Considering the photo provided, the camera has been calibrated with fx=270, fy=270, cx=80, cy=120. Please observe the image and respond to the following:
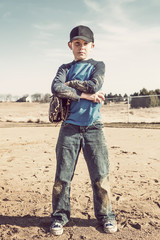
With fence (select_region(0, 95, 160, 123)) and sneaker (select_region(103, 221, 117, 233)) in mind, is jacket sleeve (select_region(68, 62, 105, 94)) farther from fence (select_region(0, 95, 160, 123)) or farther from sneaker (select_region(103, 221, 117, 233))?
fence (select_region(0, 95, 160, 123))

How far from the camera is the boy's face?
2.63 m

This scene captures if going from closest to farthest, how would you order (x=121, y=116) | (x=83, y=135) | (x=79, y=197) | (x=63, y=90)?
(x=63, y=90) → (x=83, y=135) → (x=79, y=197) → (x=121, y=116)

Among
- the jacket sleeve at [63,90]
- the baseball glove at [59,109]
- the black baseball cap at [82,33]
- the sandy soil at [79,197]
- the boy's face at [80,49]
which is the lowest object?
the sandy soil at [79,197]

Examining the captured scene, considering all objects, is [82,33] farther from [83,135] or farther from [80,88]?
[83,135]

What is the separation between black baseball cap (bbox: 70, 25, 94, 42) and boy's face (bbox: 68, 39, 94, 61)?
39mm

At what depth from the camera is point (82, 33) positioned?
2602mm

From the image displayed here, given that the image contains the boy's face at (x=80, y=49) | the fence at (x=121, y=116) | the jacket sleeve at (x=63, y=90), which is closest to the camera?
the jacket sleeve at (x=63, y=90)

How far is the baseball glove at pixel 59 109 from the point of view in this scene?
2596 millimetres

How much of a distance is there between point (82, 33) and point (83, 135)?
0.98m

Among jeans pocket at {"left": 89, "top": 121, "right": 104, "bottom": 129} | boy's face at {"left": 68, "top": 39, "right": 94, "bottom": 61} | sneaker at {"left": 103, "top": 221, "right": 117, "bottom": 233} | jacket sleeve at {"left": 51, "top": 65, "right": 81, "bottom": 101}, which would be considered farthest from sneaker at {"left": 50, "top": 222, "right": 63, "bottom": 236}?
boy's face at {"left": 68, "top": 39, "right": 94, "bottom": 61}

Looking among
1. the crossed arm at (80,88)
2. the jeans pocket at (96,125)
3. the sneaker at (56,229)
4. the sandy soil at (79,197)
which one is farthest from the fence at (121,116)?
the sneaker at (56,229)

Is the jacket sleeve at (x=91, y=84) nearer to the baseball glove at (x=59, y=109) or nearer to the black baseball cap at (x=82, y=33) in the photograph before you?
the baseball glove at (x=59, y=109)

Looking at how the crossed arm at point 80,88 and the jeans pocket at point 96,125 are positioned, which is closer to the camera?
the crossed arm at point 80,88

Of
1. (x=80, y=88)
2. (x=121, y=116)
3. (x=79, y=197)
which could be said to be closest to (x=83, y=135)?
(x=80, y=88)
